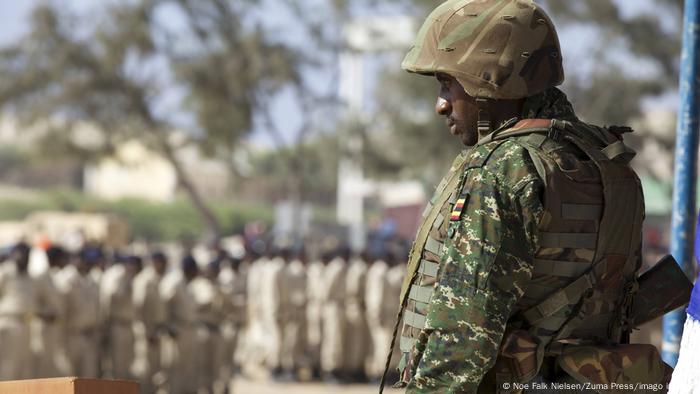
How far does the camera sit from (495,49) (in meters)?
3.38

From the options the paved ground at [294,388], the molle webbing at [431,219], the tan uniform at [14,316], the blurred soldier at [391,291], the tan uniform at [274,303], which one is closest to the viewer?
the molle webbing at [431,219]

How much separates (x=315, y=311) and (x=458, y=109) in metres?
13.0

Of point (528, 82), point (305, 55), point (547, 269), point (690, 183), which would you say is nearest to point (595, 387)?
point (547, 269)

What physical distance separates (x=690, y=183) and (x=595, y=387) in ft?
6.49

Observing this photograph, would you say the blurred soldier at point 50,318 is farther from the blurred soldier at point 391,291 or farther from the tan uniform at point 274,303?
the blurred soldier at point 391,291

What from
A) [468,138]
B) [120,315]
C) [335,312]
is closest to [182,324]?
[120,315]

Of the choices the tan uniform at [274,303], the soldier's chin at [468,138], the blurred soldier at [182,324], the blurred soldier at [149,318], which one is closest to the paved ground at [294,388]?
the tan uniform at [274,303]

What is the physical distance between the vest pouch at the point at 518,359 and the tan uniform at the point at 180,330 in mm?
9638

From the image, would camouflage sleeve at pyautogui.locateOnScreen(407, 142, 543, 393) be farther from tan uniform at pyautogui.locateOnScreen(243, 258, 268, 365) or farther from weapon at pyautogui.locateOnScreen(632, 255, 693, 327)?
tan uniform at pyautogui.locateOnScreen(243, 258, 268, 365)

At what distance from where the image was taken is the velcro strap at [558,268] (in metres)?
A: 3.23

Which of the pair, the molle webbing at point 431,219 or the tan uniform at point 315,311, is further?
the tan uniform at point 315,311

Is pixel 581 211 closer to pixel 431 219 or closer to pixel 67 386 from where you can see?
pixel 431 219

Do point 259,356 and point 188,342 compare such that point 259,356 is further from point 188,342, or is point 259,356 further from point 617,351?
point 617,351

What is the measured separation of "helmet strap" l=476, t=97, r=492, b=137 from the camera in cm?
343
